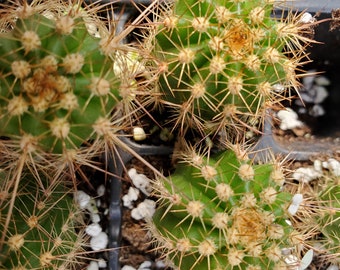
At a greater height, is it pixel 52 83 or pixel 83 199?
pixel 52 83

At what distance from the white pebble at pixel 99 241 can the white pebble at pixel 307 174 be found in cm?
50

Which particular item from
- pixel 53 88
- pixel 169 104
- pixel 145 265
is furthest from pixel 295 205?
pixel 53 88

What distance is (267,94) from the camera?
0.97m

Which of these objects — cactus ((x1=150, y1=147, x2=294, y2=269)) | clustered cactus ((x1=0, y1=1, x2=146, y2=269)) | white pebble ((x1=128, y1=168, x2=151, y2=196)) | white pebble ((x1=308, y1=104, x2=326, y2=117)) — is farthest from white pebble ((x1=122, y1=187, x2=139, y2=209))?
white pebble ((x1=308, y1=104, x2=326, y2=117))

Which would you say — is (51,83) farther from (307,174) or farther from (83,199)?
(307,174)

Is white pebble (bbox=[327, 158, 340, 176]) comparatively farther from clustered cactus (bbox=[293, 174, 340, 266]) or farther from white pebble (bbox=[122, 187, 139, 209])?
white pebble (bbox=[122, 187, 139, 209])

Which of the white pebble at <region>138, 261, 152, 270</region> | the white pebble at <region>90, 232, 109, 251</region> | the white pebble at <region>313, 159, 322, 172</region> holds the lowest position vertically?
the white pebble at <region>138, 261, 152, 270</region>

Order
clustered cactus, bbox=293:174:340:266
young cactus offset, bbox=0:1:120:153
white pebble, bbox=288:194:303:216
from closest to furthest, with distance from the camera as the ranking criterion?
young cactus offset, bbox=0:1:120:153 → white pebble, bbox=288:194:303:216 → clustered cactus, bbox=293:174:340:266

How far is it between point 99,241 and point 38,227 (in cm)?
30

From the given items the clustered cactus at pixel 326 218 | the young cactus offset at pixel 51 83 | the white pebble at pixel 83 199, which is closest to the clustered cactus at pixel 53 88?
the young cactus offset at pixel 51 83

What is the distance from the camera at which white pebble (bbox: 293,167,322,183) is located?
1.34m

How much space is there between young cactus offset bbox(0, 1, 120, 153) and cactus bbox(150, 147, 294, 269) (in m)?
0.23

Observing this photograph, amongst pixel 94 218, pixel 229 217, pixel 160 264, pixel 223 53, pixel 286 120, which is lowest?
pixel 160 264

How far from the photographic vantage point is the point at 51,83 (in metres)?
0.79
